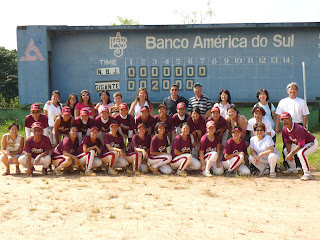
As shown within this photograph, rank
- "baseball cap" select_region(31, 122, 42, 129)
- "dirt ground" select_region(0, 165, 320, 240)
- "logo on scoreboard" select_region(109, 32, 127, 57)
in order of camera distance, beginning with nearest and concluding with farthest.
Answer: "dirt ground" select_region(0, 165, 320, 240), "baseball cap" select_region(31, 122, 42, 129), "logo on scoreboard" select_region(109, 32, 127, 57)

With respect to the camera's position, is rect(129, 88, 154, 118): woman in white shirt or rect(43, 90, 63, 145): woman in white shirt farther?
rect(43, 90, 63, 145): woman in white shirt

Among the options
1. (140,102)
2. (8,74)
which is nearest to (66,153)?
(140,102)

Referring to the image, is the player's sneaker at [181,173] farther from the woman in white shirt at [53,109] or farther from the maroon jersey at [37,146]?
the woman in white shirt at [53,109]

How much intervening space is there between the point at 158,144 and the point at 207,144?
2.97 feet

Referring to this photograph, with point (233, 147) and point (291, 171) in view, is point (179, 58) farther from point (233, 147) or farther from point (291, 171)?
point (291, 171)

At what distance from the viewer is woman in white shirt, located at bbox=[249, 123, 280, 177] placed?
677 cm

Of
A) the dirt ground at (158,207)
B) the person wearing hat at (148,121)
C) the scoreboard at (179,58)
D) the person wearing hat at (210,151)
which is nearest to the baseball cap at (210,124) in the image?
the person wearing hat at (210,151)

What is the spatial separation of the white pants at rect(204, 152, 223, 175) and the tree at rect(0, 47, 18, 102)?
73.1 ft

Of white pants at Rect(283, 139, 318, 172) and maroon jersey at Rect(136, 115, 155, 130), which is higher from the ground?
maroon jersey at Rect(136, 115, 155, 130)

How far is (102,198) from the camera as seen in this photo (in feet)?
17.7

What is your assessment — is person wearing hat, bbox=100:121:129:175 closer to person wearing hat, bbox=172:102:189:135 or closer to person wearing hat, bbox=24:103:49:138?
person wearing hat, bbox=172:102:189:135

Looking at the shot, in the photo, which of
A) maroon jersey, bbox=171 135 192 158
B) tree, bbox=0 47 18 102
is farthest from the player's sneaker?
tree, bbox=0 47 18 102

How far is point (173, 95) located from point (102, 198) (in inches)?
119

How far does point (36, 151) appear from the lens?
7.04 m
